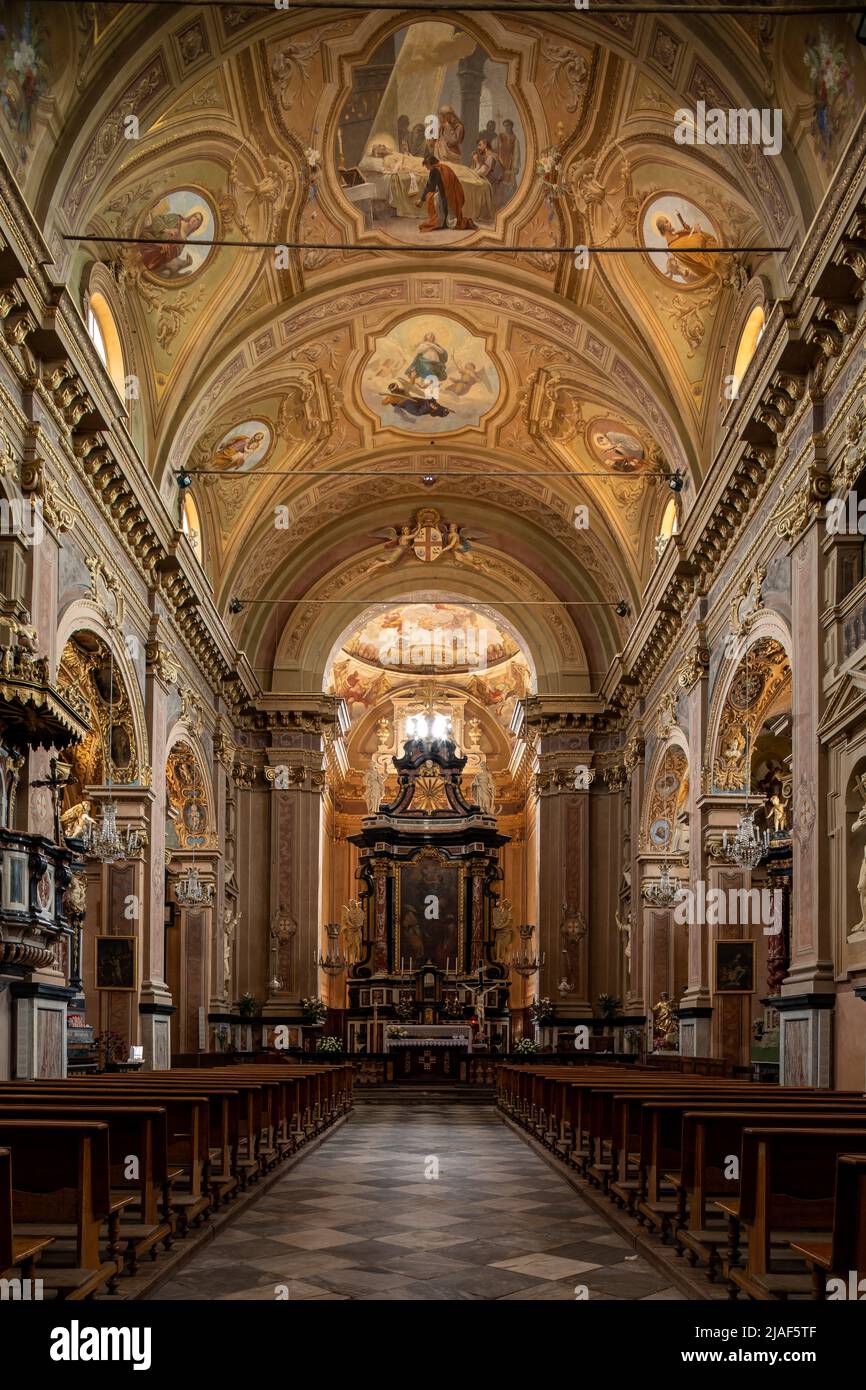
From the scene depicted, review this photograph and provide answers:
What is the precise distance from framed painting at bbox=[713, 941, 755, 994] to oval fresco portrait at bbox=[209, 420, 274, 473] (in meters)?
10.9

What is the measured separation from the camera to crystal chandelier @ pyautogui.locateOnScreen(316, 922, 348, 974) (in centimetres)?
3506

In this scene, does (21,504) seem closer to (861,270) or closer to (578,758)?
(861,270)

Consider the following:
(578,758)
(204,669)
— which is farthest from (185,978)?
(578,758)

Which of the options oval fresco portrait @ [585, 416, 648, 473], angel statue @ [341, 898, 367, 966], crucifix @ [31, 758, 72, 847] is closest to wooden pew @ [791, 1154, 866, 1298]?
crucifix @ [31, 758, 72, 847]

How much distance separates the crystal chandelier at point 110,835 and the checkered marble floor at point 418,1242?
17.1 ft

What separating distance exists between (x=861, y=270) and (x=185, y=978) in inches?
674

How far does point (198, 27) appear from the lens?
1470 cm

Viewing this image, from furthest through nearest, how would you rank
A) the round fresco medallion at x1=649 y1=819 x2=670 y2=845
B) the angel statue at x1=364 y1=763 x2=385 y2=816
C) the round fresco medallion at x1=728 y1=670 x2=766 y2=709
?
the angel statue at x1=364 y1=763 x2=385 y2=816, the round fresco medallion at x1=649 y1=819 x2=670 y2=845, the round fresco medallion at x1=728 y1=670 x2=766 y2=709

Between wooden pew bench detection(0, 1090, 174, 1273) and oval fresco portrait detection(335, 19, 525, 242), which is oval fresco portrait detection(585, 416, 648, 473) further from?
wooden pew bench detection(0, 1090, 174, 1273)

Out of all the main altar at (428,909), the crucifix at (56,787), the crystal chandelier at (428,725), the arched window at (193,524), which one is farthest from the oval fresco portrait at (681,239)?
the crystal chandelier at (428,725)

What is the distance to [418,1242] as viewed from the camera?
7969 millimetres

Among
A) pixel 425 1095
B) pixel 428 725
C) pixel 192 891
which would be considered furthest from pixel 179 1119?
pixel 428 725

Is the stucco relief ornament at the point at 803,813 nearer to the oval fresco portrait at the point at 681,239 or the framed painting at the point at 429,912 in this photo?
the oval fresco portrait at the point at 681,239

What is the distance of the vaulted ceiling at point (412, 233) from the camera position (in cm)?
1425
